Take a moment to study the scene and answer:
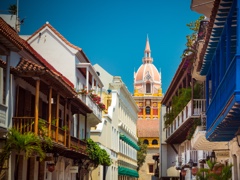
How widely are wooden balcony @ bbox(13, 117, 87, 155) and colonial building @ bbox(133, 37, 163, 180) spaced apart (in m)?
79.1

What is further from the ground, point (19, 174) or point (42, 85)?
point (42, 85)

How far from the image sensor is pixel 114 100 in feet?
205

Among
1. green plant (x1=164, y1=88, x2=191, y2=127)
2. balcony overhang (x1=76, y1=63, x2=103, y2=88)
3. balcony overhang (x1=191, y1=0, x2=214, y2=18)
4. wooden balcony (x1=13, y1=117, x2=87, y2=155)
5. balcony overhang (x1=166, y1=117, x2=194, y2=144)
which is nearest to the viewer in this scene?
wooden balcony (x1=13, y1=117, x2=87, y2=155)

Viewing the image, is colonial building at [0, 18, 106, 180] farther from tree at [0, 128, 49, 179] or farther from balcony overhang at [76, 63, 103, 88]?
balcony overhang at [76, 63, 103, 88]

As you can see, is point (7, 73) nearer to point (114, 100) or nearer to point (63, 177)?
point (63, 177)

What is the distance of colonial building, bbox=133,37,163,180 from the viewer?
115m

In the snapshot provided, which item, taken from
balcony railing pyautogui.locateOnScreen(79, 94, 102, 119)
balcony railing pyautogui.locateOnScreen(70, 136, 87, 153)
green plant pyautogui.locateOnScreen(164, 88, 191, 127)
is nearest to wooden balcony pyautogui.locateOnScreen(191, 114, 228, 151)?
balcony railing pyautogui.locateOnScreen(70, 136, 87, 153)

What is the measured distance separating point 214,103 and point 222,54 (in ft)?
7.30

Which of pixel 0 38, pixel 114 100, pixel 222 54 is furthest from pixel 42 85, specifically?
pixel 114 100

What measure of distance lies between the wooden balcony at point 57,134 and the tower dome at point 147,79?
451 feet

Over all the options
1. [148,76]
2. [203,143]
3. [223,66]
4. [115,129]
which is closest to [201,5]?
[203,143]

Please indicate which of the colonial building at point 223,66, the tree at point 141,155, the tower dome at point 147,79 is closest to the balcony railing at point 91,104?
the colonial building at point 223,66

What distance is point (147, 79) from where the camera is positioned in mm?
174750

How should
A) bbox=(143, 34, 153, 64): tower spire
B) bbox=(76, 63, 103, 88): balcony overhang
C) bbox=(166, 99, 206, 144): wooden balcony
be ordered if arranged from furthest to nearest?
bbox=(143, 34, 153, 64): tower spire < bbox=(76, 63, 103, 88): balcony overhang < bbox=(166, 99, 206, 144): wooden balcony
